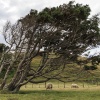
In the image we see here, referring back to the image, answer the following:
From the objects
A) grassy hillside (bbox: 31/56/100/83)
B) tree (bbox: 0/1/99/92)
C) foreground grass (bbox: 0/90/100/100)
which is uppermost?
tree (bbox: 0/1/99/92)

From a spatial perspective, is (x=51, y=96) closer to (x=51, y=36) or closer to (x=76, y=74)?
(x=51, y=36)

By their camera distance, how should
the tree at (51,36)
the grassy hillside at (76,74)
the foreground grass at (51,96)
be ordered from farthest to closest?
1. the grassy hillside at (76,74)
2. the tree at (51,36)
3. the foreground grass at (51,96)

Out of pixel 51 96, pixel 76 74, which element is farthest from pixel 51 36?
pixel 76 74

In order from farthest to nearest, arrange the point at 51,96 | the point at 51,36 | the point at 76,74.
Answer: the point at 76,74, the point at 51,36, the point at 51,96

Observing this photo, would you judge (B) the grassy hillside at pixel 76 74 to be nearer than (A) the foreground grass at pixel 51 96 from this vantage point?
No

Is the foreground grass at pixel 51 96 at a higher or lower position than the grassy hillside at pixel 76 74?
lower

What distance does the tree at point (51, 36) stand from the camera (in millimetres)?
26969

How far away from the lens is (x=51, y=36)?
2859cm

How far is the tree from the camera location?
88.5ft

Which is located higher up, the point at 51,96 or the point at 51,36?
the point at 51,36

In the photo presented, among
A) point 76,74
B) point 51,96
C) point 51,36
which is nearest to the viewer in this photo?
point 51,96

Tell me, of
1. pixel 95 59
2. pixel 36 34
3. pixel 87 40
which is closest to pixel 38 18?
pixel 36 34

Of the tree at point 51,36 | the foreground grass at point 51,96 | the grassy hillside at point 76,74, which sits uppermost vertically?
the tree at point 51,36

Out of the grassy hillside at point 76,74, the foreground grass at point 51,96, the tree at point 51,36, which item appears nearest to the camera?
the foreground grass at point 51,96
